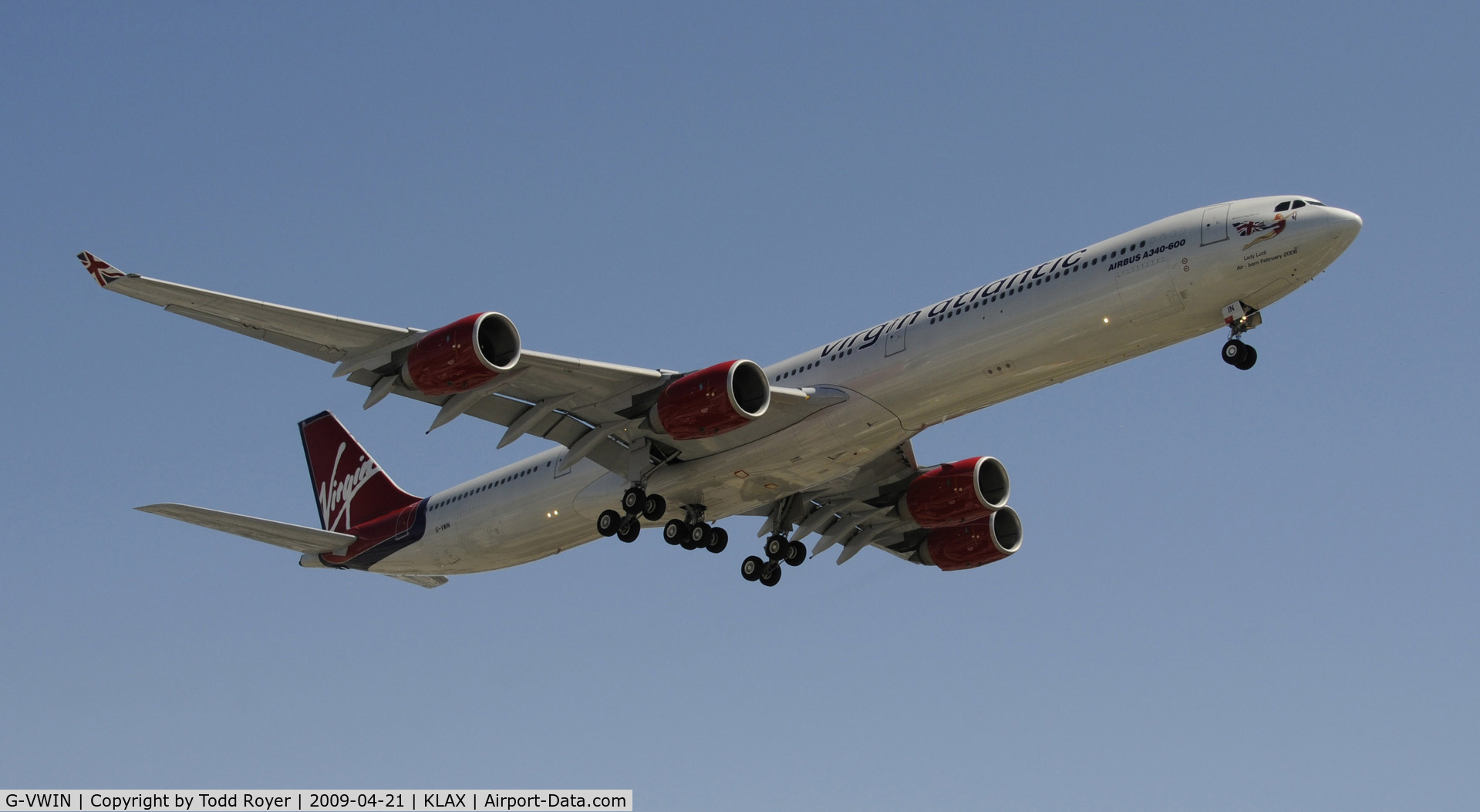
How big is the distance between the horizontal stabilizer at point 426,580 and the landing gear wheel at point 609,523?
7164mm

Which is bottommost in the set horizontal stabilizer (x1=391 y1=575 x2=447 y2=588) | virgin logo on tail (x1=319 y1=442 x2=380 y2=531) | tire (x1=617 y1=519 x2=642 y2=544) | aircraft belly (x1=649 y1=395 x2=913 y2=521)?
tire (x1=617 y1=519 x2=642 y2=544)

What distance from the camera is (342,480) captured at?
4350 centimetres

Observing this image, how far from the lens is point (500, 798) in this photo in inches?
1230

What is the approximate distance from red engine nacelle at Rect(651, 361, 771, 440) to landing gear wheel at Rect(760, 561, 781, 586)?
806cm

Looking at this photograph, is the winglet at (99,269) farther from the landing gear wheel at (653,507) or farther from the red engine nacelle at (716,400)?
the landing gear wheel at (653,507)

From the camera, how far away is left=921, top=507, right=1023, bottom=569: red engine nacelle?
40312 mm

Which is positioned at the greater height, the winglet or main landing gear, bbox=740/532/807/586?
the winglet

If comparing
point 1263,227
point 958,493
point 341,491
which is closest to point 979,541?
point 958,493

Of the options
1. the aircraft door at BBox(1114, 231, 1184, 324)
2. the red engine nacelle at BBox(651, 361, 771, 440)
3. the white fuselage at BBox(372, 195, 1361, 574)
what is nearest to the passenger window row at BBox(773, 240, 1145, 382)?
→ the white fuselage at BBox(372, 195, 1361, 574)

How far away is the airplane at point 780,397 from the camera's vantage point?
28.7 meters

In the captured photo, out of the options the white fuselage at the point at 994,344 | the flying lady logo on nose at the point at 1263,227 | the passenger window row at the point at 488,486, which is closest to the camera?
the flying lady logo on nose at the point at 1263,227

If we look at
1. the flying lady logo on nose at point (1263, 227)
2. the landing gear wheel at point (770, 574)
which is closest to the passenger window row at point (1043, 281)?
the flying lady logo on nose at point (1263, 227)

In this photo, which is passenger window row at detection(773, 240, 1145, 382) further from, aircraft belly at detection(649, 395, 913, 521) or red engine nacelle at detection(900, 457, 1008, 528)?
red engine nacelle at detection(900, 457, 1008, 528)

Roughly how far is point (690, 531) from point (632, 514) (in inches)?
66.7
